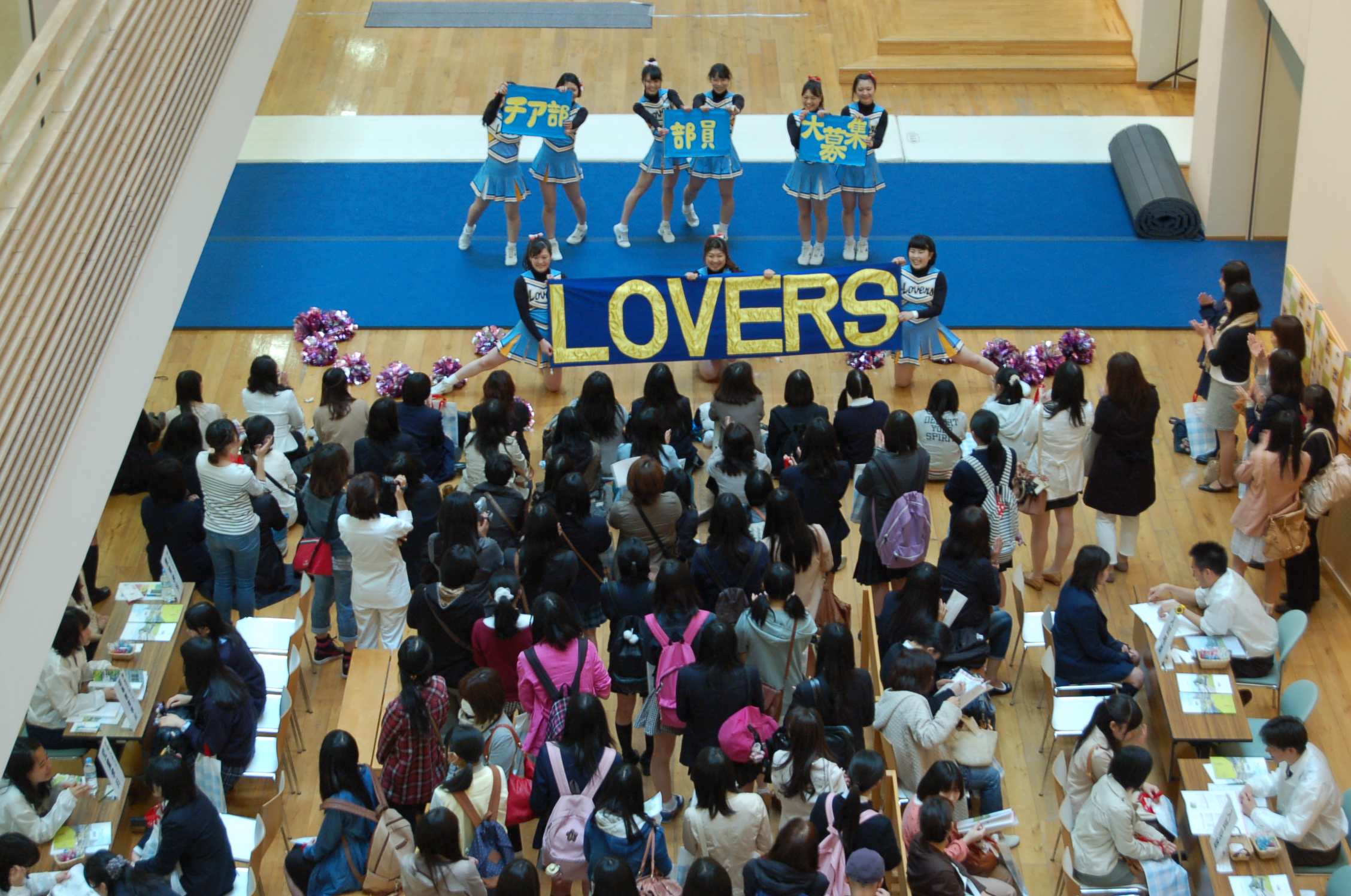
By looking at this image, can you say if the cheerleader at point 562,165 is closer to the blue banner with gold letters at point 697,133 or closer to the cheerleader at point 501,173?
the cheerleader at point 501,173

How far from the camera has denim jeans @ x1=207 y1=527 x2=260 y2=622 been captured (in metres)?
7.38

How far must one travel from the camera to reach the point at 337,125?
43.3ft

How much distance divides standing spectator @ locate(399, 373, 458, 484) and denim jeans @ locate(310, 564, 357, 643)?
83cm

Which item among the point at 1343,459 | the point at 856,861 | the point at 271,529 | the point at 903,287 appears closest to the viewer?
the point at 856,861

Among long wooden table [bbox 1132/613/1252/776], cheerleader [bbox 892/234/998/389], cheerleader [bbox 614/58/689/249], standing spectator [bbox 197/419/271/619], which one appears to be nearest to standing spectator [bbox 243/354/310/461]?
standing spectator [bbox 197/419/271/619]

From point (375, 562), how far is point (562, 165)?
4546 mm

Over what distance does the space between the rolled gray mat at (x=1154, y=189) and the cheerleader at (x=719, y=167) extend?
3.27 metres

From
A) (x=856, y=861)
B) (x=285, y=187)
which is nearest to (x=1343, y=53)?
(x=856, y=861)

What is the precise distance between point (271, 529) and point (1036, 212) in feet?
22.8

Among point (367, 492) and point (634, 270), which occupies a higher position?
point (634, 270)

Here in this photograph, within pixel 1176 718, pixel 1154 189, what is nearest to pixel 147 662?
pixel 1176 718

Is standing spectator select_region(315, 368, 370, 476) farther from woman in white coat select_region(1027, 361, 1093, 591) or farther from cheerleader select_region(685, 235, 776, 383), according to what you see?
woman in white coat select_region(1027, 361, 1093, 591)

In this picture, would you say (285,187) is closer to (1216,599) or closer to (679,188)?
(679,188)

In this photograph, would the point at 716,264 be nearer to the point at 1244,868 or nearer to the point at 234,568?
the point at 234,568
